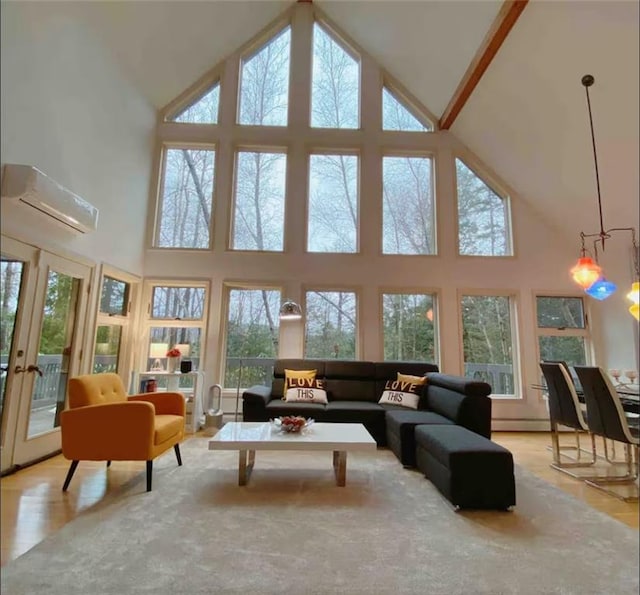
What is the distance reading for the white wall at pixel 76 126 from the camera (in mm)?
2455

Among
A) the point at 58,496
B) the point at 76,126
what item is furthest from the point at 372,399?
the point at 76,126

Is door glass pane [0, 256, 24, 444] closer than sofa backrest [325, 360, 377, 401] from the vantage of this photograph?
Yes

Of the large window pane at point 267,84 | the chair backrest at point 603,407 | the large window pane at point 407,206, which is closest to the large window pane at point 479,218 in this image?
the large window pane at point 407,206

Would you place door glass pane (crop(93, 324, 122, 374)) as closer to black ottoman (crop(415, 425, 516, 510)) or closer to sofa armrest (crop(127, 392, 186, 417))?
sofa armrest (crop(127, 392, 186, 417))

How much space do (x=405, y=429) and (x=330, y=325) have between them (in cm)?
217

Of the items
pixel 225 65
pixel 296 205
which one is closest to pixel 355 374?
pixel 296 205

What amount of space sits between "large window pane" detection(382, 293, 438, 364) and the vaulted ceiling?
2.25 m

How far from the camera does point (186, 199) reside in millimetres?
5289

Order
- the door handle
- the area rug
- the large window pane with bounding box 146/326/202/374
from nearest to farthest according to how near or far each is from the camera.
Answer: the area rug → the door handle → the large window pane with bounding box 146/326/202/374

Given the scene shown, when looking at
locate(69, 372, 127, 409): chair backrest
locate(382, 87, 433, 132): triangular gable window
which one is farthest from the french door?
locate(382, 87, 433, 132): triangular gable window

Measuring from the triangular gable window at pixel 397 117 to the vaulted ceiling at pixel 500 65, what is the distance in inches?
10.5

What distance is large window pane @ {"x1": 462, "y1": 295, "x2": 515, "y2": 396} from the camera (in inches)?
198

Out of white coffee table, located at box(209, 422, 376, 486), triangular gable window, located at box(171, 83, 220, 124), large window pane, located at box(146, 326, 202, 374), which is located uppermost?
triangular gable window, located at box(171, 83, 220, 124)

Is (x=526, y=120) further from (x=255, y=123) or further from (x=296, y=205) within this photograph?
(x=255, y=123)
